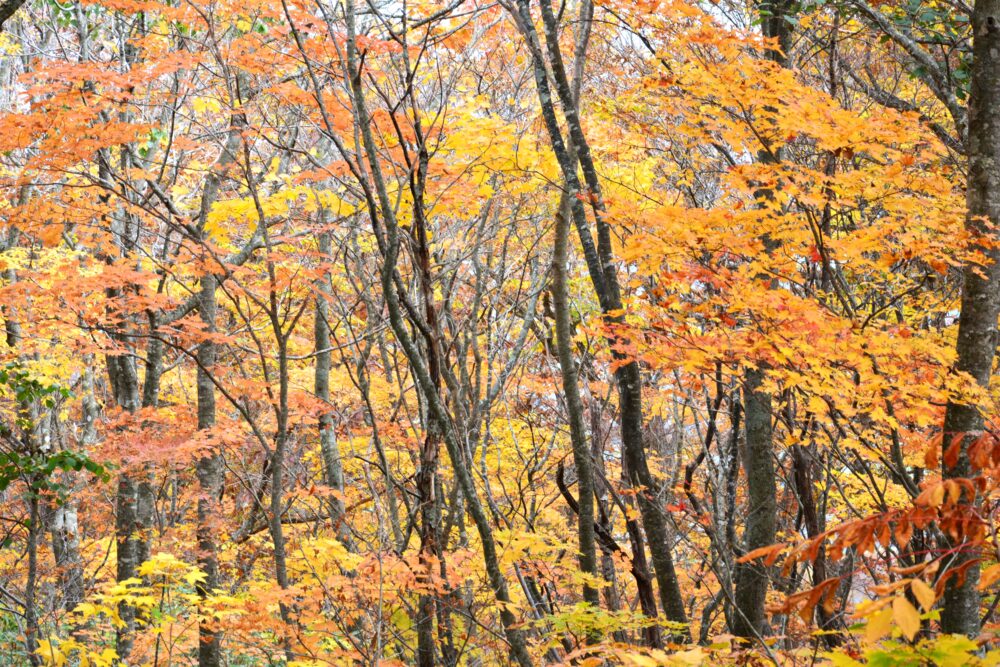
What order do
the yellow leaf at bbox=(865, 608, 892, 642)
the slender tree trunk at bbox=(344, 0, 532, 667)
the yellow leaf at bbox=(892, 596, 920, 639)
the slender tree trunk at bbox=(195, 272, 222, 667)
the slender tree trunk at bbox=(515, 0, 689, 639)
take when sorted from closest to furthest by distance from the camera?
the yellow leaf at bbox=(892, 596, 920, 639) < the yellow leaf at bbox=(865, 608, 892, 642) < the slender tree trunk at bbox=(344, 0, 532, 667) < the slender tree trunk at bbox=(515, 0, 689, 639) < the slender tree trunk at bbox=(195, 272, 222, 667)

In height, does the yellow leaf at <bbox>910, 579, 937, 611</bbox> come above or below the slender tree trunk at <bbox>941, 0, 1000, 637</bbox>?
below

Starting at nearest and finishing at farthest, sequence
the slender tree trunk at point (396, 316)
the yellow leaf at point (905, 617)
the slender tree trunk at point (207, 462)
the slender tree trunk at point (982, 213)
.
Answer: the yellow leaf at point (905, 617)
the slender tree trunk at point (396, 316)
the slender tree trunk at point (982, 213)
the slender tree trunk at point (207, 462)

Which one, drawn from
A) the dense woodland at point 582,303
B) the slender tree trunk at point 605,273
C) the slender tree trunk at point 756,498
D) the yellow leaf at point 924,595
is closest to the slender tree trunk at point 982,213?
the dense woodland at point 582,303

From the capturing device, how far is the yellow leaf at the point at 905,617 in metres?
1.39

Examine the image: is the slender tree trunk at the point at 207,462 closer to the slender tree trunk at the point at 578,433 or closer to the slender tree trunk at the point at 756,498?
the slender tree trunk at the point at 578,433

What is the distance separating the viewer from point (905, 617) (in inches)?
56.6

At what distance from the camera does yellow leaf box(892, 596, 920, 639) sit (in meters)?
1.39

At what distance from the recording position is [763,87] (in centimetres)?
537

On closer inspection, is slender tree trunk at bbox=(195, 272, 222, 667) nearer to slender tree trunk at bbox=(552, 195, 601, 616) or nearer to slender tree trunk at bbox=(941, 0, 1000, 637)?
slender tree trunk at bbox=(552, 195, 601, 616)

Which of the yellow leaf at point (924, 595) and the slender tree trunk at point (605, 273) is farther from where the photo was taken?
the slender tree trunk at point (605, 273)

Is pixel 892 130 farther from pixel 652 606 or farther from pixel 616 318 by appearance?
pixel 652 606

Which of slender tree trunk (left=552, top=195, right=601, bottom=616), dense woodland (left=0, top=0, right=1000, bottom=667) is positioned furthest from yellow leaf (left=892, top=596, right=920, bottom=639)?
slender tree trunk (left=552, top=195, right=601, bottom=616)

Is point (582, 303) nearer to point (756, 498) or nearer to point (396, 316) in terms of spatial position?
point (756, 498)

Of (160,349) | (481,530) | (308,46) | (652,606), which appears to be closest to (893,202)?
(652,606)
